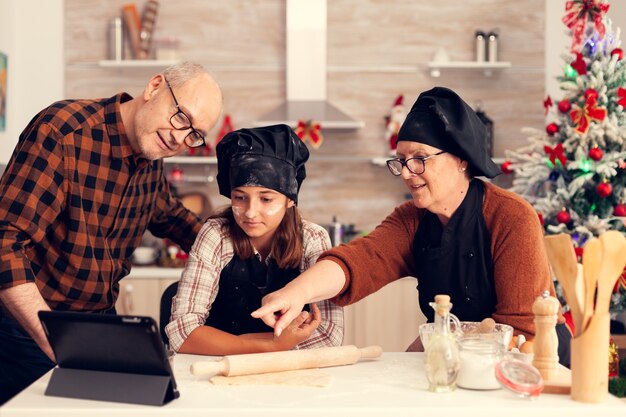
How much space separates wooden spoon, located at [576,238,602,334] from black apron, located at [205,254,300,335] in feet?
3.25

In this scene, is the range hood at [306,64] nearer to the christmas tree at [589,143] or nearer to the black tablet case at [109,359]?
the christmas tree at [589,143]

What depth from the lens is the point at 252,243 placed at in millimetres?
2309

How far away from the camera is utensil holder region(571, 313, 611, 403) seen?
147 centimetres

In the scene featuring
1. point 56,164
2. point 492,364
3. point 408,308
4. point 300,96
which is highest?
point 300,96

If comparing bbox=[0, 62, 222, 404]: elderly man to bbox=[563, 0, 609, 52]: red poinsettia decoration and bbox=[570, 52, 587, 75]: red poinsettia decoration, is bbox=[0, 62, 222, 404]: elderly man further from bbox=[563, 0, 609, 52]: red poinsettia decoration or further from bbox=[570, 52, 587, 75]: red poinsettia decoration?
bbox=[563, 0, 609, 52]: red poinsettia decoration

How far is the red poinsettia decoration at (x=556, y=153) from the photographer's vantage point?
3977 mm

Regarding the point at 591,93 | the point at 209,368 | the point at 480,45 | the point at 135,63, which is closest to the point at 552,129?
the point at 591,93

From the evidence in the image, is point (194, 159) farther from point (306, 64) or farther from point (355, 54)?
point (355, 54)

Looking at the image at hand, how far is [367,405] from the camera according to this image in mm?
1456

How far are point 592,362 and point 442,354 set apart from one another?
272 mm

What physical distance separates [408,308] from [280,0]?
2037mm

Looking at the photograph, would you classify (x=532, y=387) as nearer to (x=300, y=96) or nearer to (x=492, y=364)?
(x=492, y=364)

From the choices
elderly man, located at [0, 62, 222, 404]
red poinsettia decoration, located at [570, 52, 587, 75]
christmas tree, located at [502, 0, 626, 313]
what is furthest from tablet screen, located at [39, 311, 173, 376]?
red poinsettia decoration, located at [570, 52, 587, 75]

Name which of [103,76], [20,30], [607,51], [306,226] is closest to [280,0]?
[103,76]
